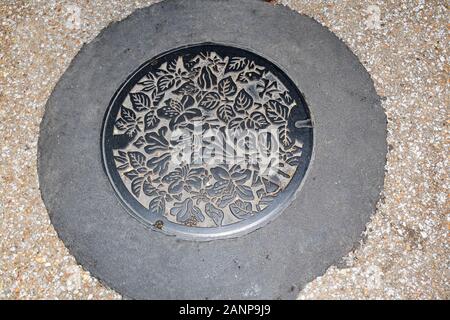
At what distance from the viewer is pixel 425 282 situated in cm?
210

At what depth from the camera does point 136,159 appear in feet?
7.60

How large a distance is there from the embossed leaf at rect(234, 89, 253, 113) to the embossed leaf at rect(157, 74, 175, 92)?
356 millimetres

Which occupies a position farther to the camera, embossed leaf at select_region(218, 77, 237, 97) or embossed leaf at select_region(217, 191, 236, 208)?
embossed leaf at select_region(218, 77, 237, 97)

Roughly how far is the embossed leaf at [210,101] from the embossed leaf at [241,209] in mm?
526

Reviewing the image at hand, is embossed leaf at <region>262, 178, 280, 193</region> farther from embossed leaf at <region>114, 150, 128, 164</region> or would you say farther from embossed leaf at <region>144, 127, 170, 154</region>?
embossed leaf at <region>114, 150, 128, 164</region>

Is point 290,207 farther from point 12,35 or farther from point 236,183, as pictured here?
point 12,35

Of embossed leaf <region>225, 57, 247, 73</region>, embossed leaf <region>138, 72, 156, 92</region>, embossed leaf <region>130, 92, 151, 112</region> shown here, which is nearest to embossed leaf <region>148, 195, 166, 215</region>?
embossed leaf <region>130, 92, 151, 112</region>

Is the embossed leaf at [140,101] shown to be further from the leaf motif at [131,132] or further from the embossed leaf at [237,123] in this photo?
the embossed leaf at [237,123]

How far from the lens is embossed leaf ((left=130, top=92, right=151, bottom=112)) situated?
2.40 metres

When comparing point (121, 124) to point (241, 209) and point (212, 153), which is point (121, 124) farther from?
point (241, 209)

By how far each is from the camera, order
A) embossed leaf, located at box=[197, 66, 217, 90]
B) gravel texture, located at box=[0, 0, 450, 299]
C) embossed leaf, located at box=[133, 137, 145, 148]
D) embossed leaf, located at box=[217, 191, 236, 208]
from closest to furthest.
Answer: gravel texture, located at box=[0, 0, 450, 299], embossed leaf, located at box=[217, 191, 236, 208], embossed leaf, located at box=[133, 137, 145, 148], embossed leaf, located at box=[197, 66, 217, 90]

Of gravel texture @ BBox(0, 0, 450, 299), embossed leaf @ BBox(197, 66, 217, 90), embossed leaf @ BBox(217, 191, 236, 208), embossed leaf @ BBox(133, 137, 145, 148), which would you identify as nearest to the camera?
gravel texture @ BBox(0, 0, 450, 299)
